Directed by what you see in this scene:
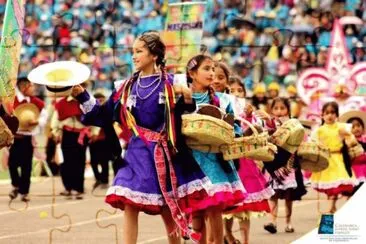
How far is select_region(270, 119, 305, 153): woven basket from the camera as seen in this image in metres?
12.6

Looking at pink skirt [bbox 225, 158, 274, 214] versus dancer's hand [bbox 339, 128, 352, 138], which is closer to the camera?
pink skirt [bbox 225, 158, 274, 214]

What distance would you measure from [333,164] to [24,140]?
4.08 metres

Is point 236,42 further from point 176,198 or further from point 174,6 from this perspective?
point 176,198

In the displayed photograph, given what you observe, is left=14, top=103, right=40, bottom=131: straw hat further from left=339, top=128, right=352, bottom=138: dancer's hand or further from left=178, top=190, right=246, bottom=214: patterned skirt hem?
left=178, top=190, right=246, bottom=214: patterned skirt hem

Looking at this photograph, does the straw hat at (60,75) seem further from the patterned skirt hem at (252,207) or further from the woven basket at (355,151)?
the woven basket at (355,151)

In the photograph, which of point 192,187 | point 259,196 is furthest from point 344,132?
point 192,187

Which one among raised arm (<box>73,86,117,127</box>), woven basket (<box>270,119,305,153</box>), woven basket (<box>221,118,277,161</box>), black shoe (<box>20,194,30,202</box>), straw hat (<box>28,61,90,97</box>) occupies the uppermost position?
straw hat (<box>28,61,90,97</box>)

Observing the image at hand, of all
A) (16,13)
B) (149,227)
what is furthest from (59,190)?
(16,13)

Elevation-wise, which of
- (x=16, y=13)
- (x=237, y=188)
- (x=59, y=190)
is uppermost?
(x=16, y=13)

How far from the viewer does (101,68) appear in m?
26.5

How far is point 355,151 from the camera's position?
16.6 m

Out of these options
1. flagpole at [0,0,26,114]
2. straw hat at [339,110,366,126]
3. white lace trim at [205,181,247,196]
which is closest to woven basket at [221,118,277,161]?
white lace trim at [205,181,247,196]

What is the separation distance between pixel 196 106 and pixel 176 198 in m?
0.74

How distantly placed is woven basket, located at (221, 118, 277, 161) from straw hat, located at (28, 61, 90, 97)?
128 cm
